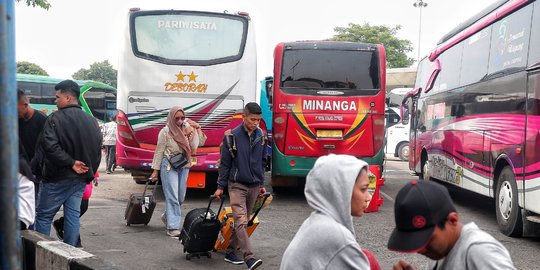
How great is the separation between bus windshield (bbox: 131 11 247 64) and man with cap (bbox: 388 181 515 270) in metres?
9.67

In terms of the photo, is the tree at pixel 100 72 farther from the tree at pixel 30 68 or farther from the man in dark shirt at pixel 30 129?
the man in dark shirt at pixel 30 129

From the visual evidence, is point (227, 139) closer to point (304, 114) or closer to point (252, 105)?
point (252, 105)

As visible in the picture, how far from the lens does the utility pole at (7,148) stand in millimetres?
2041

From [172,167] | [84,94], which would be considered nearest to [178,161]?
[172,167]

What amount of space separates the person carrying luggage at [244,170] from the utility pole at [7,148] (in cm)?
428

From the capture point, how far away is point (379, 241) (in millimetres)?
8016

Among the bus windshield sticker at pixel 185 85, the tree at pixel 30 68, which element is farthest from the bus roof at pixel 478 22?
the tree at pixel 30 68

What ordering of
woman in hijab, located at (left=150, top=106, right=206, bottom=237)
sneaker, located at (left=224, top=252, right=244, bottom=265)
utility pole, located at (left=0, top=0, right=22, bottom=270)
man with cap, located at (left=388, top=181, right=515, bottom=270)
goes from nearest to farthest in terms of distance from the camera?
utility pole, located at (left=0, top=0, right=22, bottom=270) → man with cap, located at (left=388, top=181, right=515, bottom=270) → sneaker, located at (left=224, top=252, right=244, bottom=265) → woman in hijab, located at (left=150, top=106, right=206, bottom=237)

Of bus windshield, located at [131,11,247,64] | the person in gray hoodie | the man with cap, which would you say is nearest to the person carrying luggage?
the person in gray hoodie

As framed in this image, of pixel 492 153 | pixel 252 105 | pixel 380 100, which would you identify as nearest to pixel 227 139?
pixel 252 105

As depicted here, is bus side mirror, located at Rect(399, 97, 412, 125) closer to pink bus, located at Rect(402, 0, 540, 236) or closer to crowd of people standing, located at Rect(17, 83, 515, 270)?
pink bus, located at Rect(402, 0, 540, 236)

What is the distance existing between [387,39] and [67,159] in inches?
1847

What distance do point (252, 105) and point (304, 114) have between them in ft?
16.1

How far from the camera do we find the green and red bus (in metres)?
11.4
